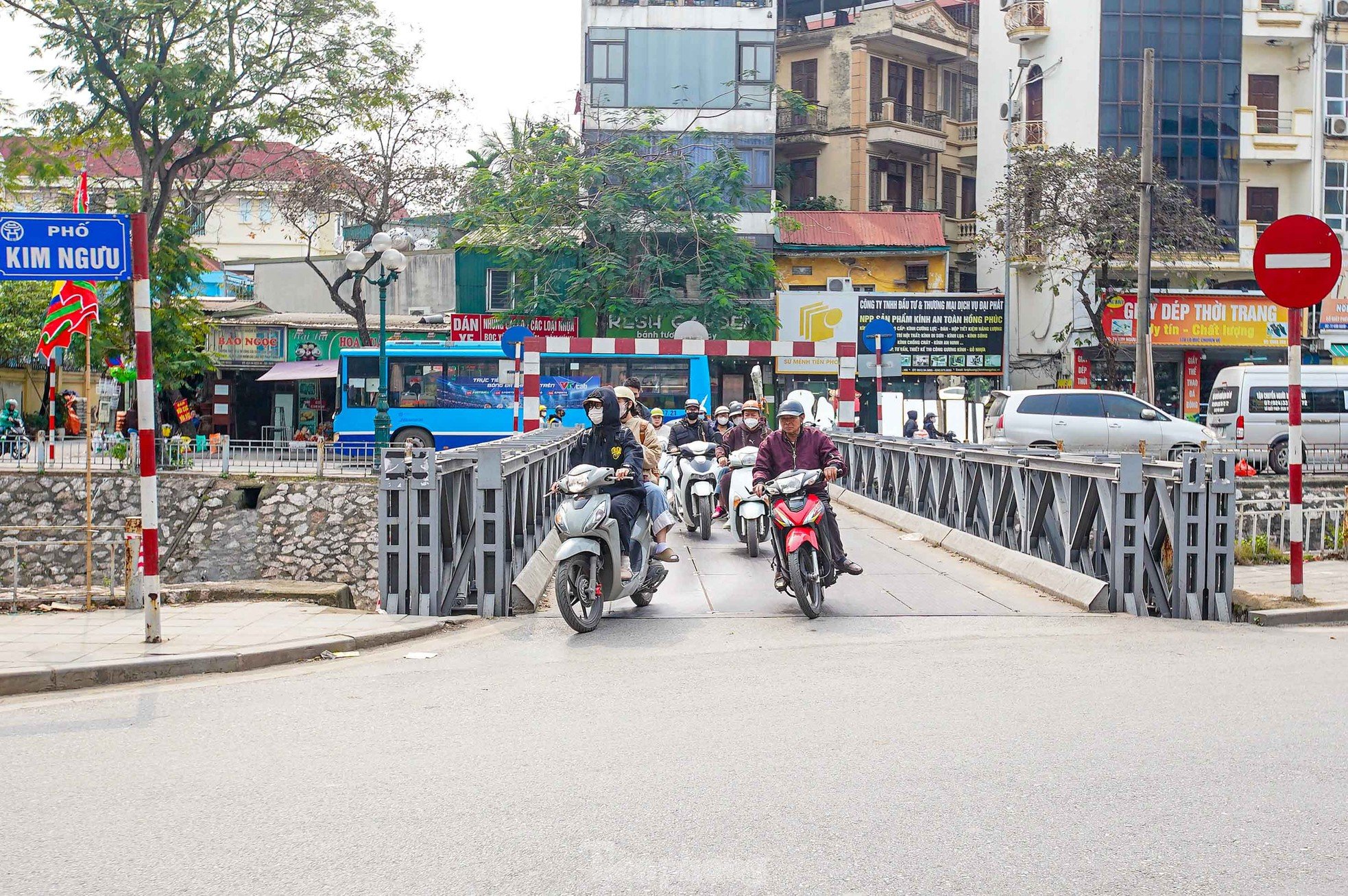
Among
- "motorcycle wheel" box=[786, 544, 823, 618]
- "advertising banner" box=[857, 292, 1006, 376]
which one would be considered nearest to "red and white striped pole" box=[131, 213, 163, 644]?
"motorcycle wheel" box=[786, 544, 823, 618]

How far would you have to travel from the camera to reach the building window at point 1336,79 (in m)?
38.4

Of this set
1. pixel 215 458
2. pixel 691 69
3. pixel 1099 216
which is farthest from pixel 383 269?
pixel 1099 216

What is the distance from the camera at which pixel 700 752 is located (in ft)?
17.7

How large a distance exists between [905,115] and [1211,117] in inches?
427

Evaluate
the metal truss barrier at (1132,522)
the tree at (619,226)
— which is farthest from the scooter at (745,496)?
the tree at (619,226)

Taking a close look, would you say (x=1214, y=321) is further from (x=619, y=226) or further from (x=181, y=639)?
(x=181, y=639)

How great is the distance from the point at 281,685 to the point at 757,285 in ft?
99.5

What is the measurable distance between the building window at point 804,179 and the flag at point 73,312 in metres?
27.5

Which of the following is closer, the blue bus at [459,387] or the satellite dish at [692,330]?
the satellite dish at [692,330]

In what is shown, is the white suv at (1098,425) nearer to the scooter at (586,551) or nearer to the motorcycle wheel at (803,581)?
the motorcycle wheel at (803,581)

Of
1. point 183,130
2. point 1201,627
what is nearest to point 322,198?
point 183,130

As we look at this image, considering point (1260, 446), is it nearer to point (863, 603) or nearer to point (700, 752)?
point (863, 603)

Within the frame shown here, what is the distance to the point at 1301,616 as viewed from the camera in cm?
929

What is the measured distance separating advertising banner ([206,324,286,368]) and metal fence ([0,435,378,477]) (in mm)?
12021
